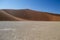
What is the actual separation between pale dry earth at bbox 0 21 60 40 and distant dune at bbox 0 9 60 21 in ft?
0.20

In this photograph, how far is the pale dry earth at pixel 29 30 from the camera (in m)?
1.95

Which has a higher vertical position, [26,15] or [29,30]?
[26,15]

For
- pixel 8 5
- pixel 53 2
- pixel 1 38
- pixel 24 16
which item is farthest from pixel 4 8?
pixel 53 2

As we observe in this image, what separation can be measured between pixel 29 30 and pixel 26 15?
350 mm

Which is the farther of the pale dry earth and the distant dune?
the distant dune

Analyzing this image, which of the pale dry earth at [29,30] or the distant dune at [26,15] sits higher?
the distant dune at [26,15]

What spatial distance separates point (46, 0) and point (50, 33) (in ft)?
2.23

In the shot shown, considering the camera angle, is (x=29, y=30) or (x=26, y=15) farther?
(x=26, y=15)

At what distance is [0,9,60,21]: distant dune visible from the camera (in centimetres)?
240

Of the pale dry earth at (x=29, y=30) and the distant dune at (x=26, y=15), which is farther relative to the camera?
the distant dune at (x=26, y=15)

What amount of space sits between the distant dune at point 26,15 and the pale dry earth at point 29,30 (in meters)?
0.06

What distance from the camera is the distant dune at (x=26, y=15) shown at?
2.40 m

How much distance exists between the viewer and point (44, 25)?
2.41 metres

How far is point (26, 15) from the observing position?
245 centimetres
